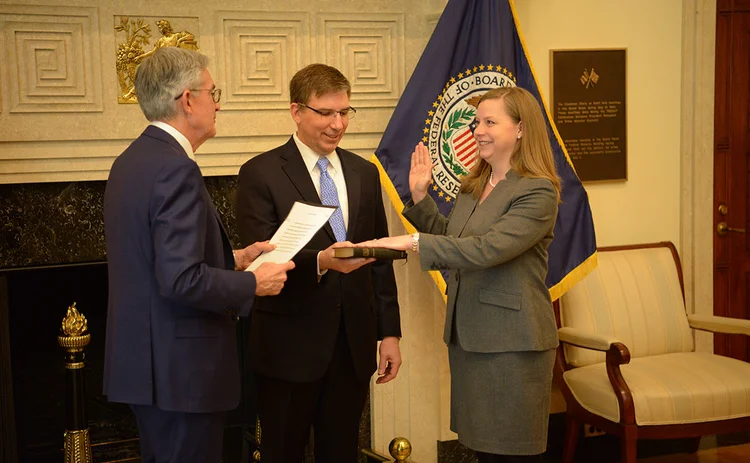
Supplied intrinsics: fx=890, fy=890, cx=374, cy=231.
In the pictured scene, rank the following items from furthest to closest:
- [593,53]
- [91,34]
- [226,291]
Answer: [593,53] → [91,34] → [226,291]

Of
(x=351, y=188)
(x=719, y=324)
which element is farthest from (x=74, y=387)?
(x=719, y=324)

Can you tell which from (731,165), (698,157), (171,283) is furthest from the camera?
(731,165)

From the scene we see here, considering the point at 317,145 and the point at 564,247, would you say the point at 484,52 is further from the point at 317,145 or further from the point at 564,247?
the point at 317,145

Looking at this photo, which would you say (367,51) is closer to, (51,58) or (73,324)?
(51,58)

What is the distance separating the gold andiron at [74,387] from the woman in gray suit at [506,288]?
1.45 metres

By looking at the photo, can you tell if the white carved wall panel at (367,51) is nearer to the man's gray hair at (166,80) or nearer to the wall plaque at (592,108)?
the wall plaque at (592,108)

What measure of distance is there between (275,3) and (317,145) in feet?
4.12

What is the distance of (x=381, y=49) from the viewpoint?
4266mm

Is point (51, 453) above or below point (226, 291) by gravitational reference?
below

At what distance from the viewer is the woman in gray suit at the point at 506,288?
9.73ft

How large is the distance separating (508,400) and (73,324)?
5.94ft

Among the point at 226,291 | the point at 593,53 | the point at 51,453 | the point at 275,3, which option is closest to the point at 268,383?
the point at 226,291

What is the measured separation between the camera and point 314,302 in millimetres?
3049

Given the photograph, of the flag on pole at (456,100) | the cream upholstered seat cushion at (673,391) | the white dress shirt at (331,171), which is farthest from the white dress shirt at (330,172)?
the cream upholstered seat cushion at (673,391)
